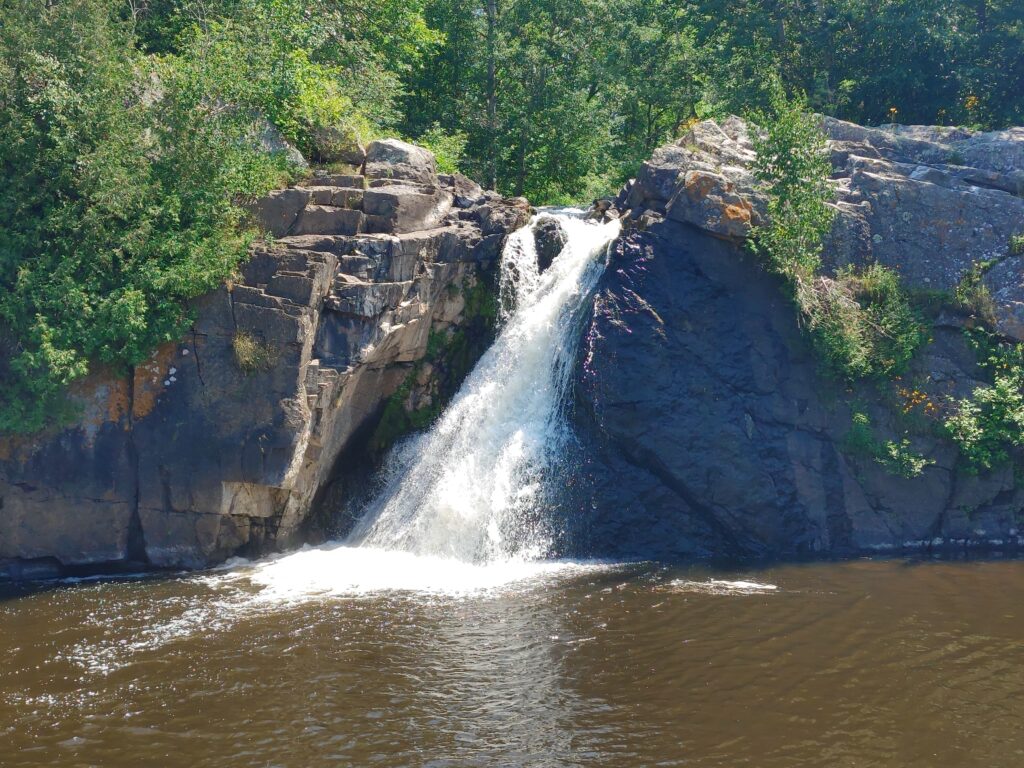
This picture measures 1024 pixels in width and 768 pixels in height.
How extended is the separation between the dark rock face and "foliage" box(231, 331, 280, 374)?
5.14 meters

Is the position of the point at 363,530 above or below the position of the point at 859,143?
below

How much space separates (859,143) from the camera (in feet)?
57.9

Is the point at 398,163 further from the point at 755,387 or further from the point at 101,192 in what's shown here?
the point at 755,387

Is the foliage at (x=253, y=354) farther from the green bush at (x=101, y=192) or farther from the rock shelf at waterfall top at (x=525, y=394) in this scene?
the green bush at (x=101, y=192)

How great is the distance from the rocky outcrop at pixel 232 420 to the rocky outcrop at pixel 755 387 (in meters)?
4.03

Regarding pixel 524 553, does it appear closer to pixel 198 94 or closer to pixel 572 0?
pixel 198 94

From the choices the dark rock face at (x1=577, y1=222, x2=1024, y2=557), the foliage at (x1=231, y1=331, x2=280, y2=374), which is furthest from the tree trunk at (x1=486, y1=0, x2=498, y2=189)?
the foliage at (x1=231, y1=331, x2=280, y2=374)

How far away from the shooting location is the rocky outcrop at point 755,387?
14.6m

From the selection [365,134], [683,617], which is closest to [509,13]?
[365,134]

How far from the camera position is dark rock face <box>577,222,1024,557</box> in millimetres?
14523

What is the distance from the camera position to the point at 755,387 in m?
15.2

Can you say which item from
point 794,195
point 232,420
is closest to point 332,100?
point 232,420

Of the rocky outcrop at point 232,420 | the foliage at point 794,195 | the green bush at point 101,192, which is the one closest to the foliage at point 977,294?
the foliage at point 794,195

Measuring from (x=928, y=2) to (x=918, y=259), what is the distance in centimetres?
862
